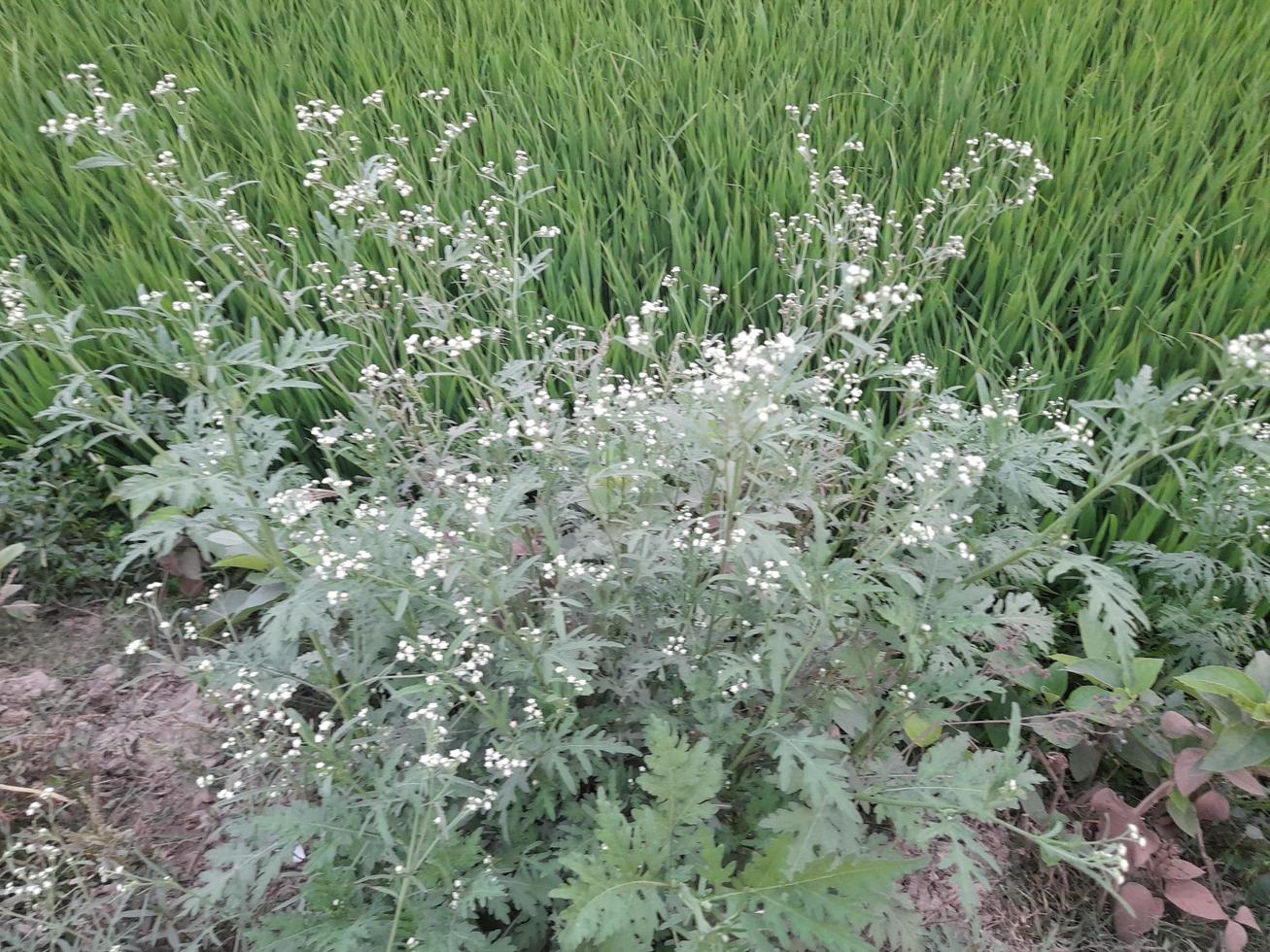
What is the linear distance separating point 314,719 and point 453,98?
2238mm

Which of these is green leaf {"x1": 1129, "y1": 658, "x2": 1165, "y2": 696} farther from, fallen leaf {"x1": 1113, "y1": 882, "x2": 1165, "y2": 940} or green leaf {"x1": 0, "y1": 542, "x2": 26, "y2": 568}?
green leaf {"x1": 0, "y1": 542, "x2": 26, "y2": 568}

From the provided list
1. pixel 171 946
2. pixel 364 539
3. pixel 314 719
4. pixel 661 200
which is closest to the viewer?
pixel 364 539

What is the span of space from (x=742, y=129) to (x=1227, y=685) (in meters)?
2.14

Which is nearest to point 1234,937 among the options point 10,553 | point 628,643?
point 628,643

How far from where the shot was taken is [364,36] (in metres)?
3.38

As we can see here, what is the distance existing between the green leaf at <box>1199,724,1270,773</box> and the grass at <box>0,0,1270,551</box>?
0.57 metres

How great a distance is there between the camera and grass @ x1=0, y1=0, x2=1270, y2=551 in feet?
8.63

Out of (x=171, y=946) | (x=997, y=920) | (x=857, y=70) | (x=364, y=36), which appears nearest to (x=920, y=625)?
(x=997, y=920)

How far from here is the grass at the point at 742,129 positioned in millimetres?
2631

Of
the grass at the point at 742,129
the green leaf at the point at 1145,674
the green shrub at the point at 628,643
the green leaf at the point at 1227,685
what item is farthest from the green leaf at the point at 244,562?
the green leaf at the point at 1227,685

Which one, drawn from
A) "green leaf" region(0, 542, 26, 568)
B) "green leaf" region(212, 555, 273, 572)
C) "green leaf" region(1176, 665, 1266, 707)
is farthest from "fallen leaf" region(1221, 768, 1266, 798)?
"green leaf" region(0, 542, 26, 568)

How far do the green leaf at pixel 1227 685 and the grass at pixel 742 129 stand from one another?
1.50ft

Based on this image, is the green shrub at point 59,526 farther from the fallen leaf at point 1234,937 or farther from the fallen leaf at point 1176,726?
the fallen leaf at point 1234,937

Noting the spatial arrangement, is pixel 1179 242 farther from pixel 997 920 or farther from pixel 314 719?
pixel 314 719
